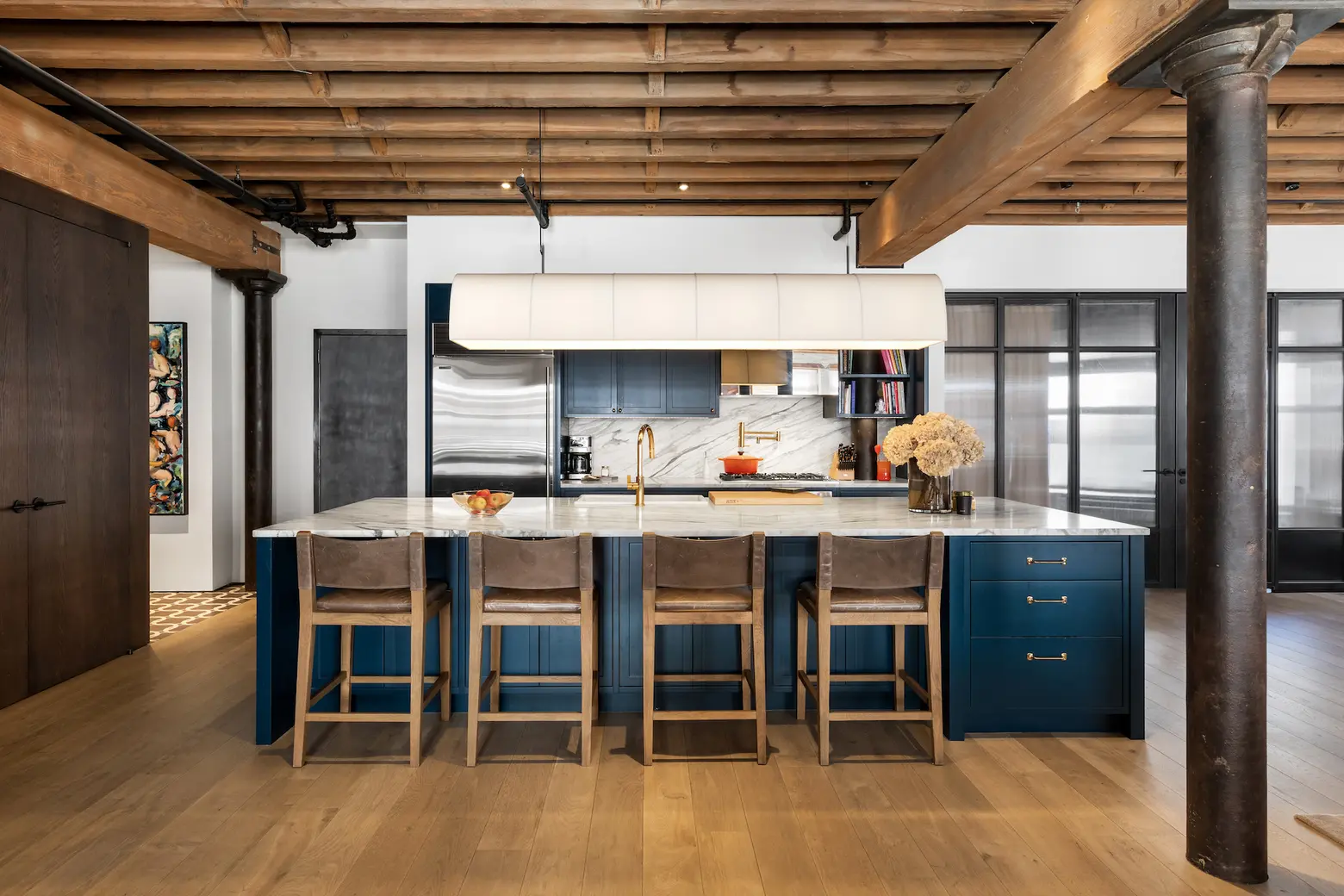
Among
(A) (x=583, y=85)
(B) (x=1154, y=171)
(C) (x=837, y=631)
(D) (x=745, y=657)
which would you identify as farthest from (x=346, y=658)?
(B) (x=1154, y=171)

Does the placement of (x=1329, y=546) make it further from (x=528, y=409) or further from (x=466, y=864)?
(x=466, y=864)

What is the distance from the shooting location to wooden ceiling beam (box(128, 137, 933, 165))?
4594mm

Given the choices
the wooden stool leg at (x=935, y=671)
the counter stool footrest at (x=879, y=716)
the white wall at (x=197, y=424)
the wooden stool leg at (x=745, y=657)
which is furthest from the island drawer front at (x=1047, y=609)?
the white wall at (x=197, y=424)

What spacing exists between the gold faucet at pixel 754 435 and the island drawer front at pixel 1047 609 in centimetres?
310

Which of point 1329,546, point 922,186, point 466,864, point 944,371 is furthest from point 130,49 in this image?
point 1329,546

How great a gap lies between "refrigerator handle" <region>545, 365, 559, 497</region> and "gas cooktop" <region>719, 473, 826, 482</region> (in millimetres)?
1285

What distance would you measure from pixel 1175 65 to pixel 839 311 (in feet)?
6.08

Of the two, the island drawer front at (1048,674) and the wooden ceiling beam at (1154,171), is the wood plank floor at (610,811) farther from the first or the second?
the wooden ceiling beam at (1154,171)

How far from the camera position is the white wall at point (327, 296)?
6.51 meters

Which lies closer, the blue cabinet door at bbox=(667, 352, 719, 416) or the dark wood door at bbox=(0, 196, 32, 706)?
the dark wood door at bbox=(0, 196, 32, 706)

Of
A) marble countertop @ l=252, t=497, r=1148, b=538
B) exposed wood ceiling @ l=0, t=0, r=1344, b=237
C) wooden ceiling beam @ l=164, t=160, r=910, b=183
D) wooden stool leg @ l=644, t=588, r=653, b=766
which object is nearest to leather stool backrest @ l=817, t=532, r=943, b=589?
marble countertop @ l=252, t=497, r=1148, b=538

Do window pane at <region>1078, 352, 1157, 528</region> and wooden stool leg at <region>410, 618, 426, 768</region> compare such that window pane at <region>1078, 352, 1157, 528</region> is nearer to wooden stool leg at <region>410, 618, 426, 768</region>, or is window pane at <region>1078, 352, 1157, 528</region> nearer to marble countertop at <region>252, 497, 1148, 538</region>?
marble countertop at <region>252, 497, 1148, 538</region>

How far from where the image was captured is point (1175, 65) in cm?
235

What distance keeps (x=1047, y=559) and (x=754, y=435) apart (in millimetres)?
3191
